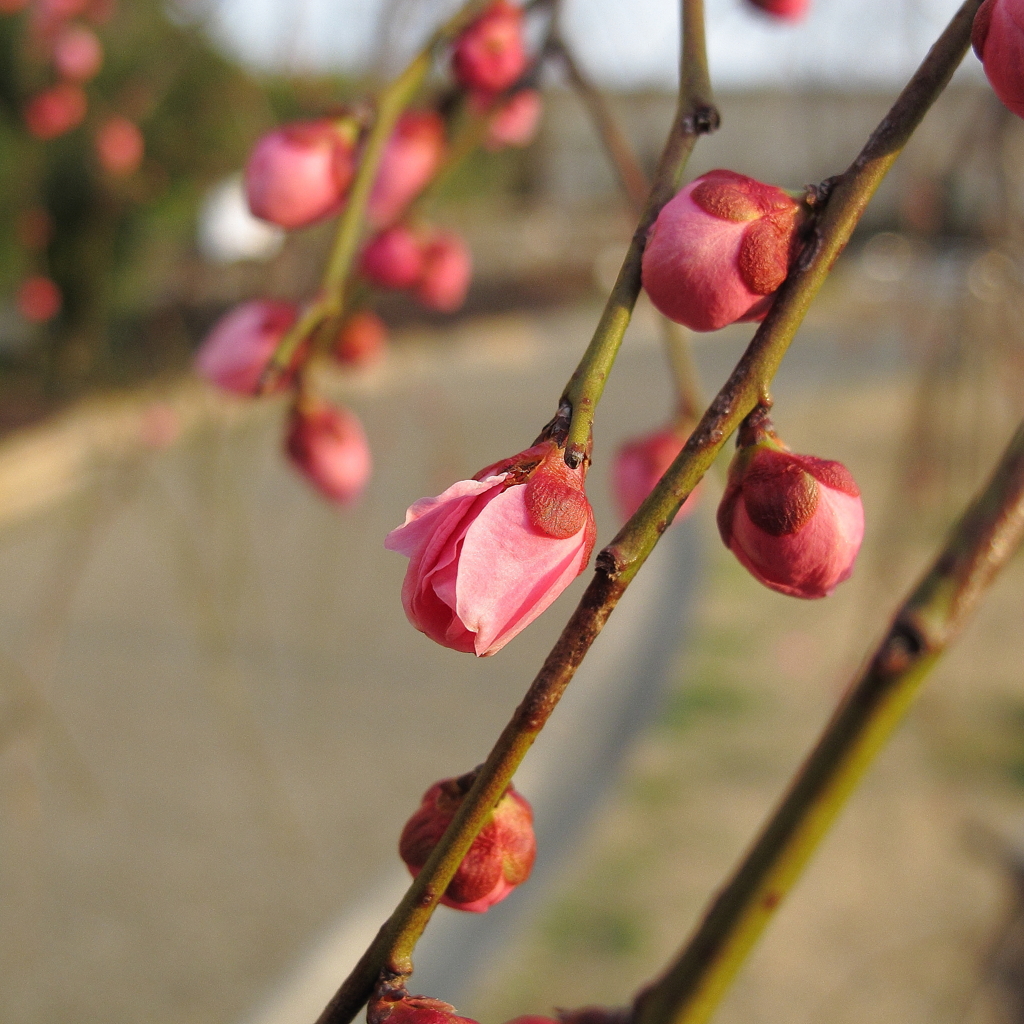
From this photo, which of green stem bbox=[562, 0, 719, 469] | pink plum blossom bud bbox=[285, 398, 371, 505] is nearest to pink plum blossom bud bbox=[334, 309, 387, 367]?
pink plum blossom bud bbox=[285, 398, 371, 505]

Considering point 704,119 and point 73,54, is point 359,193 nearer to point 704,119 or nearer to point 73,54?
point 704,119

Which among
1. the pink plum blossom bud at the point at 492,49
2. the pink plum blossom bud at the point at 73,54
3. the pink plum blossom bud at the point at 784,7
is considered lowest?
the pink plum blossom bud at the point at 492,49

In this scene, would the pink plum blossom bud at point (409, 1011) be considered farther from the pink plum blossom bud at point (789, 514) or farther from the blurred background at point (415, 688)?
the blurred background at point (415, 688)

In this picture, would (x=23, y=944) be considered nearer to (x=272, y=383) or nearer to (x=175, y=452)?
(x=272, y=383)

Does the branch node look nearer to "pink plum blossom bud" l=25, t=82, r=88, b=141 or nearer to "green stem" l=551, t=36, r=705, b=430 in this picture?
"green stem" l=551, t=36, r=705, b=430

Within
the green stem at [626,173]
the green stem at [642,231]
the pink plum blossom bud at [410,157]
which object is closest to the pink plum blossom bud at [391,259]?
the pink plum blossom bud at [410,157]

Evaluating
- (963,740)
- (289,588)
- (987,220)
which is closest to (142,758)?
(289,588)

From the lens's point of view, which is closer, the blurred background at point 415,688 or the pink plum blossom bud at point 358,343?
the pink plum blossom bud at point 358,343
